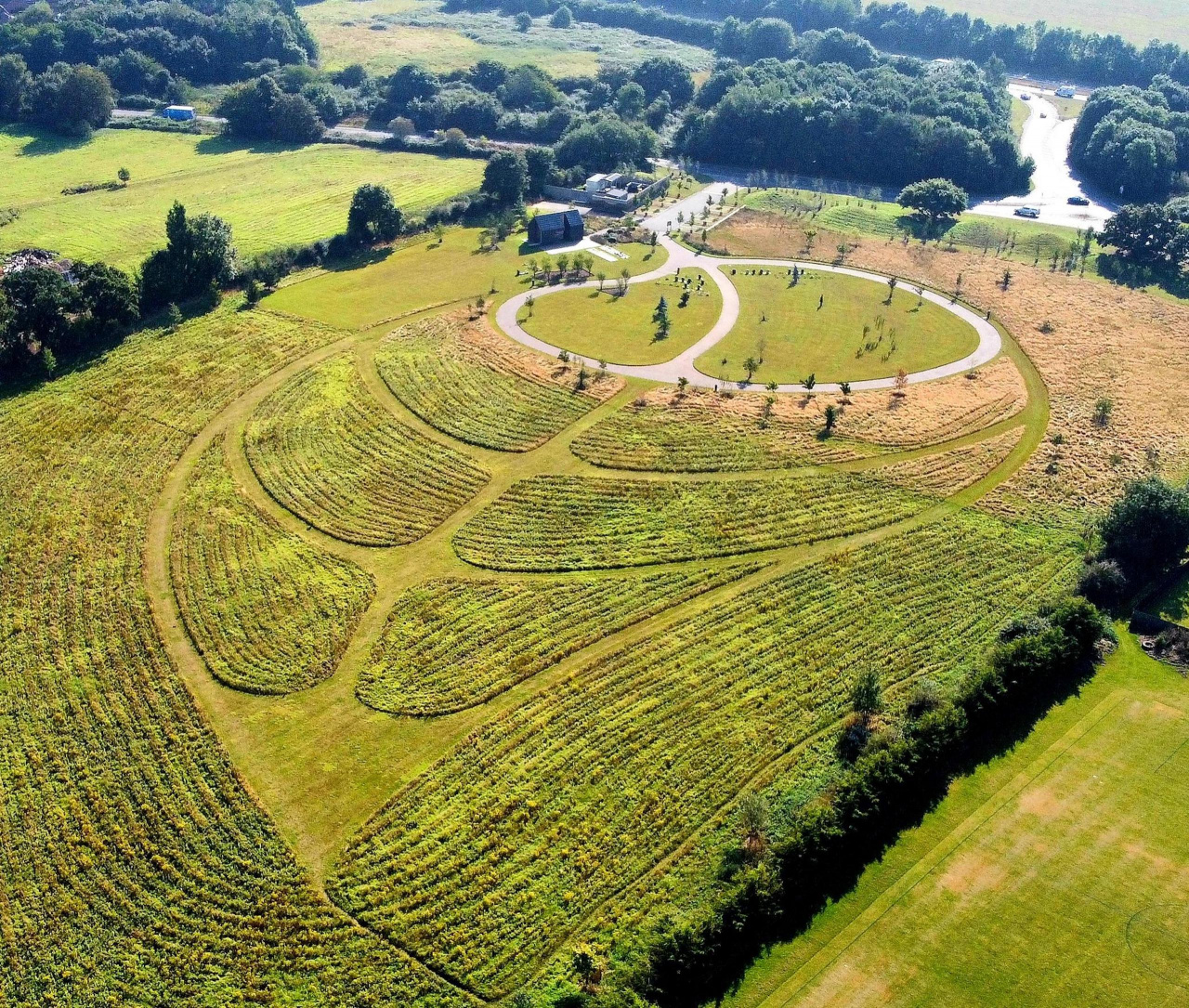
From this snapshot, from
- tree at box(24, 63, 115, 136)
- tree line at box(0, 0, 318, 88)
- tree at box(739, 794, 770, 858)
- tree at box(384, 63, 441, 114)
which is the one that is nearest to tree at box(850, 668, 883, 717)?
tree at box(739, 794, 770, 858)

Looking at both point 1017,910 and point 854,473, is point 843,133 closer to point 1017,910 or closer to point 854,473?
point 854,473

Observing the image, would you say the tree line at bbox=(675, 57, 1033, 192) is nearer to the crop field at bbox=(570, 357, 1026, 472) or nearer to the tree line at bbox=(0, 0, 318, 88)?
the crop field at bbox=(570, 357, 1026, 472)

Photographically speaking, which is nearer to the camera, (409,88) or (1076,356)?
(1076,356)

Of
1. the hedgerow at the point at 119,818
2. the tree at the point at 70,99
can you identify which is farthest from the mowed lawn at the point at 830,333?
the tree at the point at 70,99

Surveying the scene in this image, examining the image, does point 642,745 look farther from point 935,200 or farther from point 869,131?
point 869,131

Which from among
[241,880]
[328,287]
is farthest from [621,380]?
[241,880]

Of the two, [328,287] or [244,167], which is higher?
[244,167]

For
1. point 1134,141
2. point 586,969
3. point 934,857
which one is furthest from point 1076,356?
point 586,969
